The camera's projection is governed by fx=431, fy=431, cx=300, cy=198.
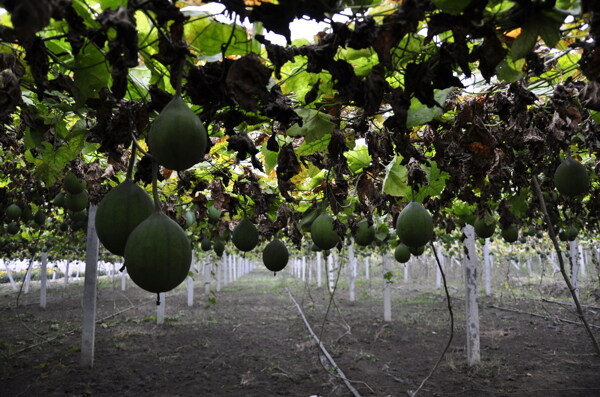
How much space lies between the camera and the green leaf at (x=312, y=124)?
2.26m

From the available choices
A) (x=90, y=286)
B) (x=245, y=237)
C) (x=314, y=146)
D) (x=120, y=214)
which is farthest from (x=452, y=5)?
(x=90, y=286)

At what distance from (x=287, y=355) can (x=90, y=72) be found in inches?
361

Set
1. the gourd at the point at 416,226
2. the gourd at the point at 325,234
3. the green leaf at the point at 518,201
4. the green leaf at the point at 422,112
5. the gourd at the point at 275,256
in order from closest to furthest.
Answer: the green leaf at the point at 422,112 → the gourd at the point at 416,226 → the gourd at the point at 325,234 → the gourd at the point at 275,256 → the green leaf at the point at 518,201

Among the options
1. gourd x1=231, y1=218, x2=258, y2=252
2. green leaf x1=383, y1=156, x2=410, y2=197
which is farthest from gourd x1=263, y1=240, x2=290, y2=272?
green leaf x1=383, y1=156, x2=410, y2=197

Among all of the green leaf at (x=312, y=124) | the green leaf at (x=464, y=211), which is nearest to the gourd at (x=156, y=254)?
the green leaf at (x=312, y=124)

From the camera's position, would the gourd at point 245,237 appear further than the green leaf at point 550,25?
Yes

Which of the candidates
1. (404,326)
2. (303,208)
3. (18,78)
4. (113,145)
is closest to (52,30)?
(18,78)

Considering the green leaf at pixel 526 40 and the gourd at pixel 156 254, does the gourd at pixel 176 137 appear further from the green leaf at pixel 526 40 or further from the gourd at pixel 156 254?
the green leaf at pixel 526 40

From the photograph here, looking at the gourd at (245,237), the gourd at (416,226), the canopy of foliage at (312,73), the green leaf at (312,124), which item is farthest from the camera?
the gourd at (245,237)

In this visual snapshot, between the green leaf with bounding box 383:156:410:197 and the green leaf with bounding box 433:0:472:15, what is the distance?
1.78 m

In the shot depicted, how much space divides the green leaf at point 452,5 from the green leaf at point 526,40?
21cm

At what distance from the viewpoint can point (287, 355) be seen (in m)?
9.92

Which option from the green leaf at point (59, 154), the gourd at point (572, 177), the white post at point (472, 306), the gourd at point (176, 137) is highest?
the green leaf at point (59, 154)

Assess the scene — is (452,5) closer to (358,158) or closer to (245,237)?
(358,158)
